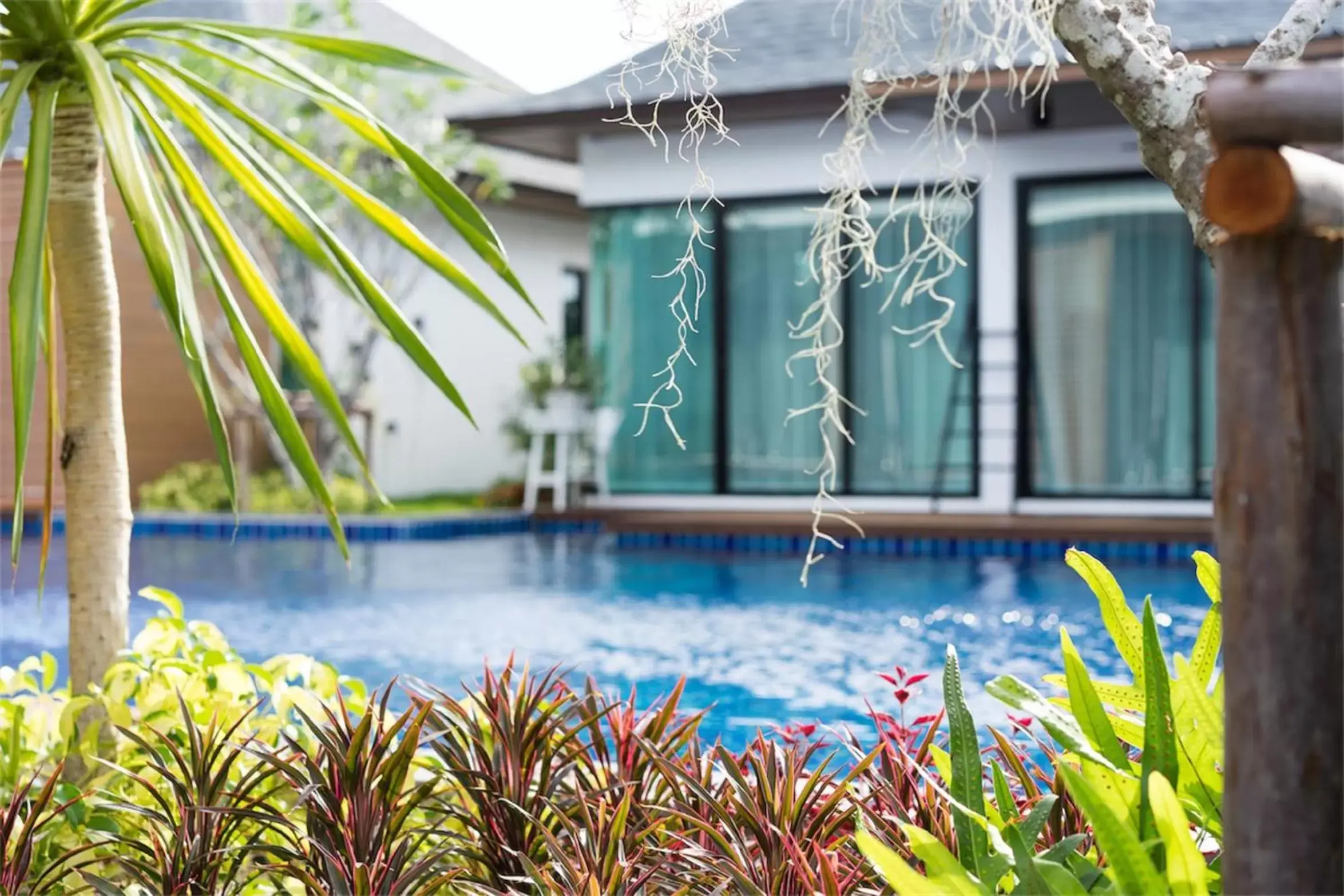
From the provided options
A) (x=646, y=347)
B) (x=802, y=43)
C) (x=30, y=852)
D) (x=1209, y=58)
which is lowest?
(x=30, y=852)

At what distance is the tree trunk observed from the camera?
2609 millimetres

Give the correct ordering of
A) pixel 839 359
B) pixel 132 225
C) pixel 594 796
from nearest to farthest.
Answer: pixel 594 796
pixel 132 225
pixel 839 359

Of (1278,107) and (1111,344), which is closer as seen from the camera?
(1278,107)

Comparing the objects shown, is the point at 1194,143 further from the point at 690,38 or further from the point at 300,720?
the point at 300,720

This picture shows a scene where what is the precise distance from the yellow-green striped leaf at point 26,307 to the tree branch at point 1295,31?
171cm

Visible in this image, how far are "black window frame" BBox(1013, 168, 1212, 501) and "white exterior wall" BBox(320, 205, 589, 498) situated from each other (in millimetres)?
5166

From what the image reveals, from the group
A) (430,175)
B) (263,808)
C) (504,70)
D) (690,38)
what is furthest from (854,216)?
(504,70)

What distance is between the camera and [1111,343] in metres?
10.3

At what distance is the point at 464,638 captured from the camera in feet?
20.4

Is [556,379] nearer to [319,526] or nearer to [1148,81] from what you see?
[319,526]

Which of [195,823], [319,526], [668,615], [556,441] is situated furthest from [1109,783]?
[556,441]

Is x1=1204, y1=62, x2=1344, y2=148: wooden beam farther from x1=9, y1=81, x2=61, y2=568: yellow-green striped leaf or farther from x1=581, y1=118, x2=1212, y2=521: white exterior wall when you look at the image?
x1=581, y1=118, x2=1212, y2=521: white exterior wall

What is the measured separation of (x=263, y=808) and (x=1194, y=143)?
59.6 inches

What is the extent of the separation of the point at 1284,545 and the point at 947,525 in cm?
874
